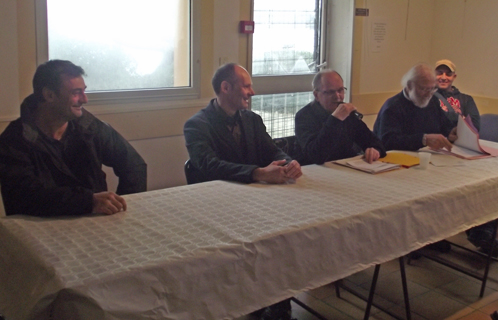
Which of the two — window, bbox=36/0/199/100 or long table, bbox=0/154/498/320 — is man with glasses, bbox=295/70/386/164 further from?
window, bbox=36/0/199/100

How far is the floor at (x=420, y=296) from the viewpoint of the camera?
2.65m

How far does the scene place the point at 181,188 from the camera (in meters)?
2.24

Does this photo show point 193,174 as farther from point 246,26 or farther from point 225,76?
point 246,26

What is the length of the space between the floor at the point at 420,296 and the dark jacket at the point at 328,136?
2.27ft

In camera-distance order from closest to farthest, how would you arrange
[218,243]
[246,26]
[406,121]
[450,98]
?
[218,243] → [406,121] → [246,26] → [450,98]

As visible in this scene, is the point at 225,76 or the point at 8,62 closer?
the point at 225,76

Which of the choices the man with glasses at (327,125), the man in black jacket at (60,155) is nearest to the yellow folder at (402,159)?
the man with glasses at (327,125)

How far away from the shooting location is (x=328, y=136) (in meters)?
2.87

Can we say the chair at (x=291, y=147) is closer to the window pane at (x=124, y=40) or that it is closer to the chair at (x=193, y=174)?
the chair at (x=193, y=174)

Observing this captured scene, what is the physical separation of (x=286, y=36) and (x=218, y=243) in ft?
11.2

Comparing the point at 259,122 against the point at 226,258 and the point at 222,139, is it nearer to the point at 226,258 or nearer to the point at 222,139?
the point at 222,139

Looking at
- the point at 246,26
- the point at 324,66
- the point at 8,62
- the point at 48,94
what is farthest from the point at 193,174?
the point at 324,66

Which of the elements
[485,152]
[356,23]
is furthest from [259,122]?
[356,23]

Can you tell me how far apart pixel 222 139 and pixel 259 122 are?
0.85ft
